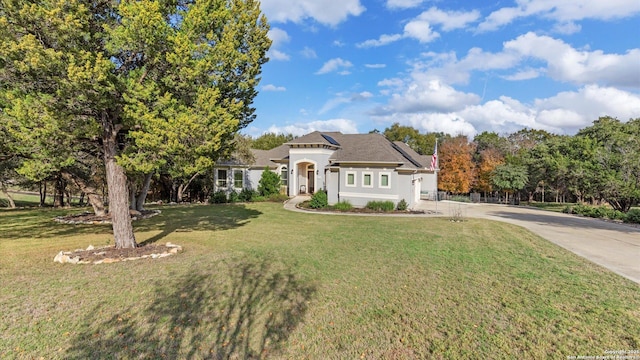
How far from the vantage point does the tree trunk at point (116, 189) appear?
340 inches

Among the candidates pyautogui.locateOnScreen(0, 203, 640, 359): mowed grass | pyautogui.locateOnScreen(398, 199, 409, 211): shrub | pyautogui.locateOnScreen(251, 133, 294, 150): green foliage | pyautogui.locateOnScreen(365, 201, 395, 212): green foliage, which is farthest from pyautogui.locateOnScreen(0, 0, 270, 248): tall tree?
pyautogui.locateOnScreen(251, 133, 294, 150): green foliage

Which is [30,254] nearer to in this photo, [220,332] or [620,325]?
[220,332]

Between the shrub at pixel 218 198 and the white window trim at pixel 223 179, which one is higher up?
the white window trim at pixel 223 179

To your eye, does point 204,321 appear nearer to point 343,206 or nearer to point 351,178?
point 343,206

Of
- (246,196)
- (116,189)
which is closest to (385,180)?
(246,196)

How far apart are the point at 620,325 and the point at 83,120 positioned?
39.0 ft

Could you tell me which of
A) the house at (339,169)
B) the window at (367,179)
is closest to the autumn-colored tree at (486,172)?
the house at (339,169)

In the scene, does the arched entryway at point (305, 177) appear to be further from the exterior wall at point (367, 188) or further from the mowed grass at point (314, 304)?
the mowed grass at point (314, 304)

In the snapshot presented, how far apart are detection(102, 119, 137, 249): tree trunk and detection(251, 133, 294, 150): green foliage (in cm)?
3859

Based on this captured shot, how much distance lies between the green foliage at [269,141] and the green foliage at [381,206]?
2880 cm

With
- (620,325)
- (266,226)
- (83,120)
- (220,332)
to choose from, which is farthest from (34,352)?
(266,226)

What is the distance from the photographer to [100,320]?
196 inches

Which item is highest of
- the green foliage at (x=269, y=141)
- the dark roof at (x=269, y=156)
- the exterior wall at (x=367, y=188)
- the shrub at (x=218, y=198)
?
the green foliage at (x=269, y=141)

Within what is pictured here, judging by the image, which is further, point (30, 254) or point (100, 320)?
point (30, 254)
